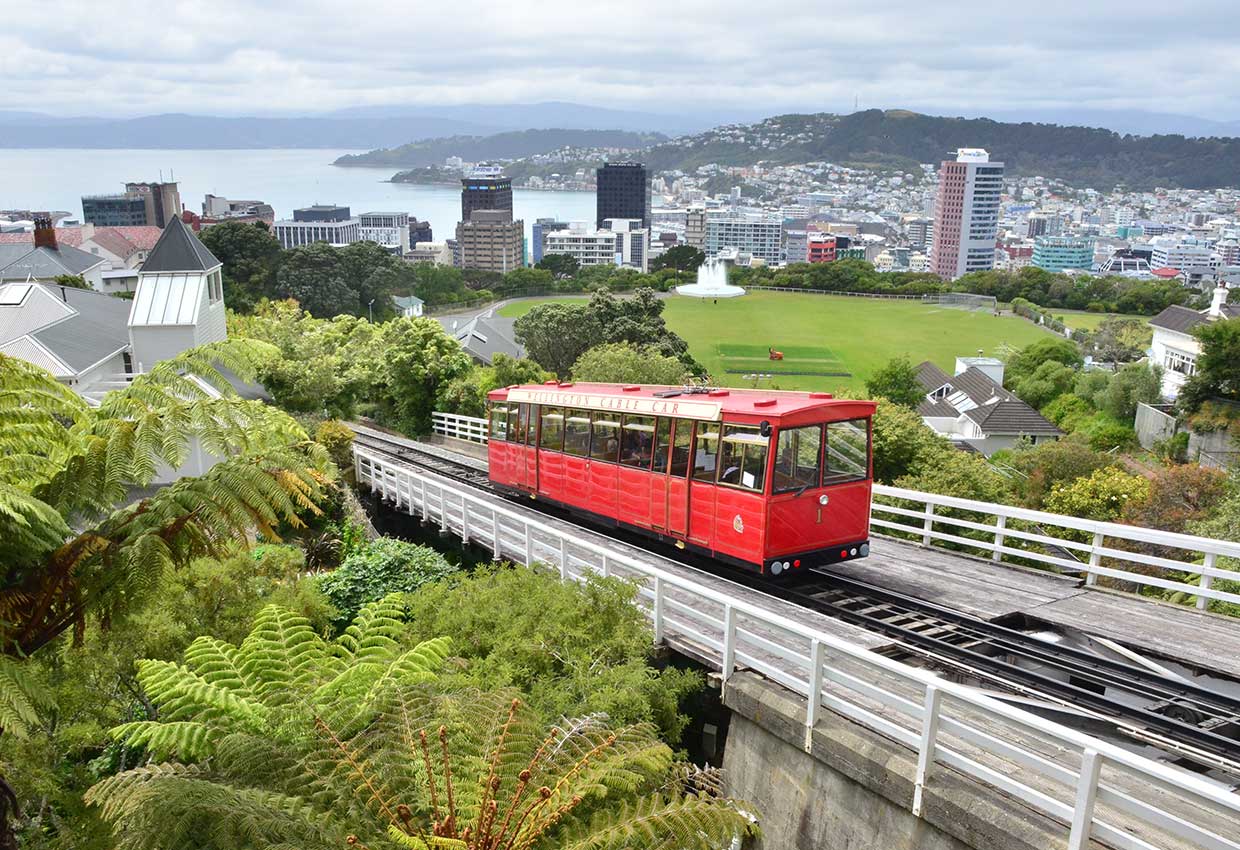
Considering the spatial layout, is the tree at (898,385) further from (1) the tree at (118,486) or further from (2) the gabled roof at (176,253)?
(1) the tree at (118,486)

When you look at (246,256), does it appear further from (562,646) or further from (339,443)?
(562,646)

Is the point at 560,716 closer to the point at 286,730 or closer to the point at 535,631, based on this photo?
the point at 535,631

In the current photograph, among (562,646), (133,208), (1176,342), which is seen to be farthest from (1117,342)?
(133,208)

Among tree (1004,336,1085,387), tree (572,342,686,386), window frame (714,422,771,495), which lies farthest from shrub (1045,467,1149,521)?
tree (1004,336,1085,387)

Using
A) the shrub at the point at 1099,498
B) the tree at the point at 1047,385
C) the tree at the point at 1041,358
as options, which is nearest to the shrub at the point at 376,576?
the shrub at the point at 1099,498

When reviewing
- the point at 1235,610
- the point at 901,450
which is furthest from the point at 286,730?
the point at 901,450

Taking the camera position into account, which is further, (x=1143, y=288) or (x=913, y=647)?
(x=1143, y=288)

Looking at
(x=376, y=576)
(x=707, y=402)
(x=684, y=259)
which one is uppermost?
(x=707, y=402)
